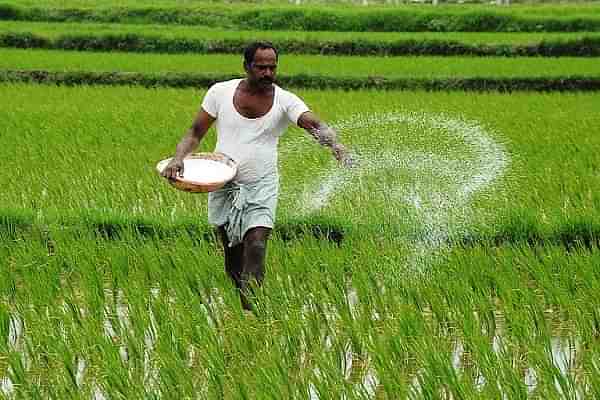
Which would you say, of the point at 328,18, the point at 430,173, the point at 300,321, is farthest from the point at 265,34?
the point at 300,321

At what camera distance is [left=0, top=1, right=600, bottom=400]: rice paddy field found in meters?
3.14

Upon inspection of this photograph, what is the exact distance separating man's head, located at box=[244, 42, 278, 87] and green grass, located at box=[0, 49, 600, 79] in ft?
26.2

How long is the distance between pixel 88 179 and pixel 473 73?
21.0ft

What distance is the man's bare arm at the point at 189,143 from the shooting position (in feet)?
12.5

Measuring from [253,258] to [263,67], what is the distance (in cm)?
66

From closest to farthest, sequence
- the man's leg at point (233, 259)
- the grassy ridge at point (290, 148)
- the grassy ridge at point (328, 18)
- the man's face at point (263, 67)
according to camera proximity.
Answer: the man's face at point (263, 67)
the man's leg at point (233, 259)
the grassy ridge at point (290, 148)
the grassy ridge at point (328, 18)

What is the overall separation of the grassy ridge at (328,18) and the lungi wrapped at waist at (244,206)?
13.8 meters

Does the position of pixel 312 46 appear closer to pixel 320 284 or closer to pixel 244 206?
pixel 320 284

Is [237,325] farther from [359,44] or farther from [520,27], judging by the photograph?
[520,27]

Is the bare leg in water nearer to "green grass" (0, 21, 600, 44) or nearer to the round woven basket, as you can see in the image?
the round woven basket

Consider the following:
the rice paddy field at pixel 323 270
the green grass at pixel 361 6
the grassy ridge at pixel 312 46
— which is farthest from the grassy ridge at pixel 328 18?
the rice paddy field at pixel 323 270

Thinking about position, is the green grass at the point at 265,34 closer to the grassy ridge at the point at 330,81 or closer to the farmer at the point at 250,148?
the grassy ridge at the point at 330,81

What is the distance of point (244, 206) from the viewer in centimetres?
388

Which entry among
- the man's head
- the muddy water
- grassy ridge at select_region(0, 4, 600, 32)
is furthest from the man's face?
grassy ridge at select_region(0, 4, 600, 32)
